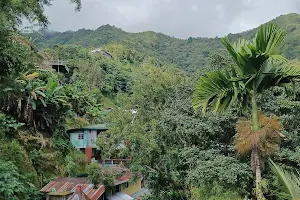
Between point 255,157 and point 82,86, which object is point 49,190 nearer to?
point 255,157

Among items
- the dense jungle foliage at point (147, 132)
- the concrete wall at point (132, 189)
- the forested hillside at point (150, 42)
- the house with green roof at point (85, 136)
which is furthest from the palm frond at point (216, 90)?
the forested hillside at point (150, 42)

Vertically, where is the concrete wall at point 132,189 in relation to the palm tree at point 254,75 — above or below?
below

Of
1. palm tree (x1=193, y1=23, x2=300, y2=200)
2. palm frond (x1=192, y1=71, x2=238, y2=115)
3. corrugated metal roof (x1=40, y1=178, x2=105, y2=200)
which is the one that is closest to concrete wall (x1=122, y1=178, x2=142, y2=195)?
corrugated metal roof (x1=40, y1=178, x2=105, y2=200)

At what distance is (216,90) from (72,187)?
835 centimetres

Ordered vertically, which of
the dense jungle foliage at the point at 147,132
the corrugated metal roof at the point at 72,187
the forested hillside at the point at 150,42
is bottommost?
the corrugated metal roof at the point at 72,187

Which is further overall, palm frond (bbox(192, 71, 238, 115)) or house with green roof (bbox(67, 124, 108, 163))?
house with green roof (bbox(67, 124, 108, 163))

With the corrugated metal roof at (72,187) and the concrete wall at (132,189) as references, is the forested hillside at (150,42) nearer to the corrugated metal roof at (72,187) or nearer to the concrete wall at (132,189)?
the concrete wall at (132,189)

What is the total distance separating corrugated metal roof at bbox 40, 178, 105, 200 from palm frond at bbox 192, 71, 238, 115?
7.71m

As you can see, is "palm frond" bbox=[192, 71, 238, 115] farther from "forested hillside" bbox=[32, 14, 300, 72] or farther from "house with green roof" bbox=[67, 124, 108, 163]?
"forested hillside" bbox=[32, 14, 300, 72]

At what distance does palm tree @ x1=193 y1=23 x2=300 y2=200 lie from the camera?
5.11m

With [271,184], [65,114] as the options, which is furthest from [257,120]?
[65,114]

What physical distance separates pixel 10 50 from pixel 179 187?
10628 millimetres

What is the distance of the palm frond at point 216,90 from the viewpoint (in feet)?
17.9

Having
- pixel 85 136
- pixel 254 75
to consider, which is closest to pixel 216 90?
pixel 254 75
